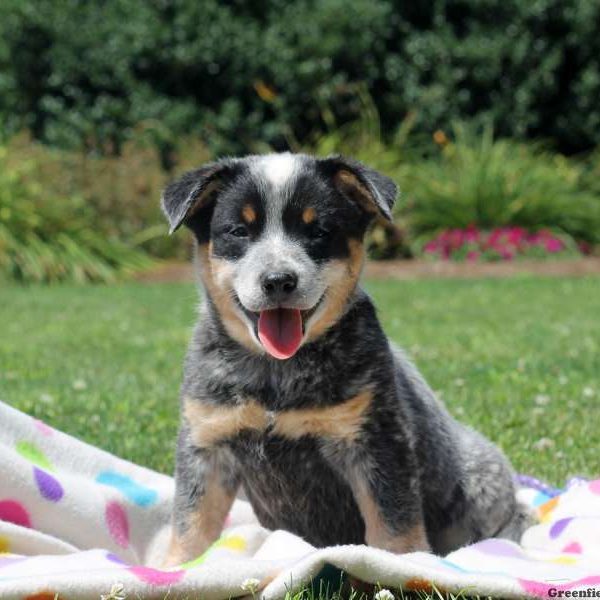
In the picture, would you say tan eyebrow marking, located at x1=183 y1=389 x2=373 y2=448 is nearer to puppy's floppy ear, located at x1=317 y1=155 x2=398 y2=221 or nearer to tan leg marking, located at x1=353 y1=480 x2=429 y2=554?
tan leg marking, located at x1=353 y1=480 x2=429 y2=554

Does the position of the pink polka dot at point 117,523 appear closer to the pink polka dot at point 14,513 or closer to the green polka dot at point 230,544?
the pink polka dot at point 14,513

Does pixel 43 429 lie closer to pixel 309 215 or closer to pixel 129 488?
pixel 129 488

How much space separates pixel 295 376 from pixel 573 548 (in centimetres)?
113

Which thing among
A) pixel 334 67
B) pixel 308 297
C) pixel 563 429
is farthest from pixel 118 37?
pixel 308 297

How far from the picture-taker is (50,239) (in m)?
13.3

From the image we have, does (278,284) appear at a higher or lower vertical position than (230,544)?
higher

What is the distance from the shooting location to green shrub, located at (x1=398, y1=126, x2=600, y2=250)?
1420cm

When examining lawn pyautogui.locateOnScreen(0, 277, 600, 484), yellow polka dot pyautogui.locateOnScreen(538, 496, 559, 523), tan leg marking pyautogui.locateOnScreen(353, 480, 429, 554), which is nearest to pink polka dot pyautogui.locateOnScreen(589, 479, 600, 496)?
yellow polka dot pyautogui.locateOnScreen(538, 496, 559, 523)

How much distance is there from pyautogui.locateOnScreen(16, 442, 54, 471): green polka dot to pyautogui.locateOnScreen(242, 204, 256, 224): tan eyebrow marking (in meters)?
1.28

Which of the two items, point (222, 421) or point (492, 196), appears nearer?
point (222, 421)

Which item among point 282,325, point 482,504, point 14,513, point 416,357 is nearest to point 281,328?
point 282,325

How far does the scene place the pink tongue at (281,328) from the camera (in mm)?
3357

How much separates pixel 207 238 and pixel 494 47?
522 inches

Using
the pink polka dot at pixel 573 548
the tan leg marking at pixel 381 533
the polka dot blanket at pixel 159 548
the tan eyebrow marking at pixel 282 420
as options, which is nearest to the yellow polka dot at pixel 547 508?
the polka dot blanket at pixel 159 548
